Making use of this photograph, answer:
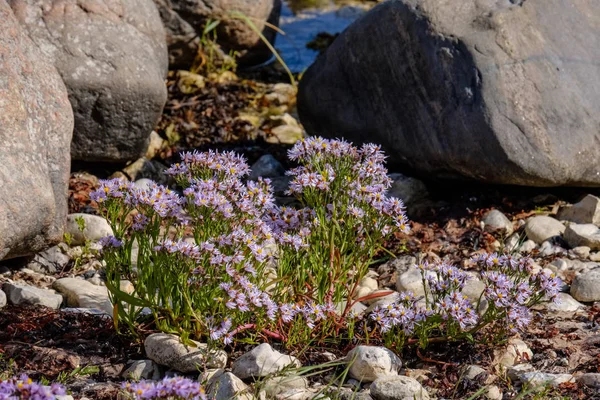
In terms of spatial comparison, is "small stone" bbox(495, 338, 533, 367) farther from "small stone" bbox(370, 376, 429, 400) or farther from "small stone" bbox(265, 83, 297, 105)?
"small stone" bbox(265, 83, 297, 105)

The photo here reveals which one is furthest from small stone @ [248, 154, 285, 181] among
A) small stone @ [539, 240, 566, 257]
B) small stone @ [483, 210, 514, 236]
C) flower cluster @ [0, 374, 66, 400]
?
flower cluster @ [0, 374, 66, 400]

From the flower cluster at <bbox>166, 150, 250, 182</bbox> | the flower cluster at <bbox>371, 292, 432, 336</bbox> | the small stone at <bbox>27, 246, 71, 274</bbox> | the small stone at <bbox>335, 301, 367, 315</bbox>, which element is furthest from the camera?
the small stone at <bbox>27, 246, 71, 274</bbox>

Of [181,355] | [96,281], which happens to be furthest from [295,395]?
[96,281]

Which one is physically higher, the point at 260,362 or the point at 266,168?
the point at 260,362

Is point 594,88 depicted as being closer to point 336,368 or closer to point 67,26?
point 336,368

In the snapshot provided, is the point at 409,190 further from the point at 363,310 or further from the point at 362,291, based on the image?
the point at 363,310

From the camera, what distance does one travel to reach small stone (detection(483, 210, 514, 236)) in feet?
21.2

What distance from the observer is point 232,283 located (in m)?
4.02

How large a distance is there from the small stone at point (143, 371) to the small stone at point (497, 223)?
3.12 metres

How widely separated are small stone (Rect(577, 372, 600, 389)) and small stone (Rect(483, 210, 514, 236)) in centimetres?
220

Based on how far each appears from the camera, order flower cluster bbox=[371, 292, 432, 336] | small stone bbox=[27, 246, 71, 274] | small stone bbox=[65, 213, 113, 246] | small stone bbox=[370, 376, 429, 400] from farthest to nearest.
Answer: small stone bbox=[65, 213, 113, 246], small stone bbox=[27, 246, 71, 274], flower cluster bbox=[371, 292, 432, 336], small stone bbox=[370, 376, 429, 400]

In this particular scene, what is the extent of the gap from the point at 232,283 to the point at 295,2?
33.1ft

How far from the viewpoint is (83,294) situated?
5176 millimetres

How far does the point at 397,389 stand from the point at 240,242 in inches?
40.3
